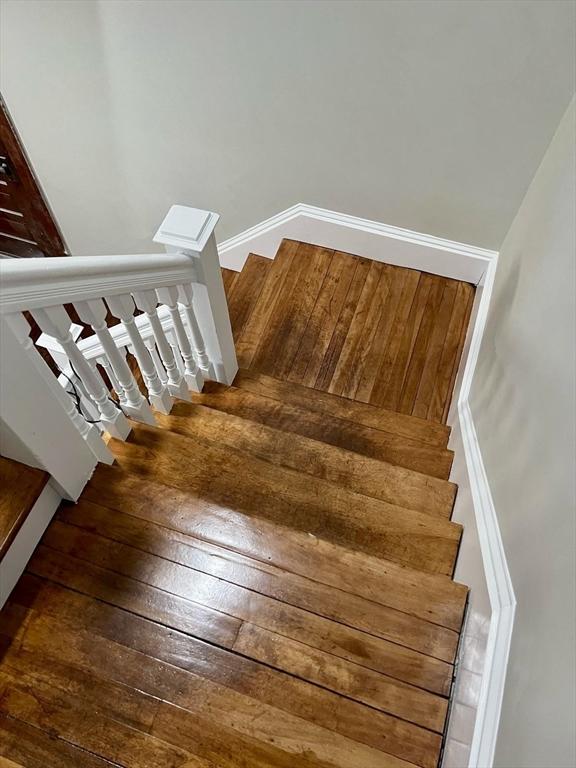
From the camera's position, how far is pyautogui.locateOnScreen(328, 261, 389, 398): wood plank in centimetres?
226

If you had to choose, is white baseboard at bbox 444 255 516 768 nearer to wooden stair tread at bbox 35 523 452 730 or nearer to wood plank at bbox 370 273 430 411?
wooden stair tread at bbox 35 523 452 730

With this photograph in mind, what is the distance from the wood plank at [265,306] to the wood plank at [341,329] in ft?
0.99

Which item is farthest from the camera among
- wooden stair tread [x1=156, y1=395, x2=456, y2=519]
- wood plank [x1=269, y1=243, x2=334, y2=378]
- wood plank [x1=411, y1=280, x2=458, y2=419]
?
wood plank [x1=269, y1=243, x2=334, y2=378]

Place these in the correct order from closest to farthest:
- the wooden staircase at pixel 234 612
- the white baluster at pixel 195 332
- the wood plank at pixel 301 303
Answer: the wooden staircase at pixel 234 612, the white baluster at pixel 195 332, the wood plank at pixel 301 303

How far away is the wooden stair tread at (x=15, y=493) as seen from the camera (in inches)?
45.6

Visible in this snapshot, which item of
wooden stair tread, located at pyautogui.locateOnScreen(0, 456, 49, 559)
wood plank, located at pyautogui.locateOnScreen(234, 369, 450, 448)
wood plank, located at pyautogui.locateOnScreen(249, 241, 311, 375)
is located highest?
wooden stair tread, located at pyautogui.locateOnScreen(0, 456, 49, 559)

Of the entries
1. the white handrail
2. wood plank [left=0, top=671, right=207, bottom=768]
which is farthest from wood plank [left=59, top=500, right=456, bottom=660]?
the white handrail

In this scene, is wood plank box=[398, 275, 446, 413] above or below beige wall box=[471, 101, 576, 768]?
below

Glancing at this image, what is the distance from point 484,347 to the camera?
77.6 inches

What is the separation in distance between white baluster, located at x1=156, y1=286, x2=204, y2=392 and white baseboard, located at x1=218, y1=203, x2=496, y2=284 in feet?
3.20

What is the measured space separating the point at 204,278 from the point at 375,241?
1.21 metres

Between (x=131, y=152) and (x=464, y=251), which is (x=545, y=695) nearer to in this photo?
(x=464, y=251)

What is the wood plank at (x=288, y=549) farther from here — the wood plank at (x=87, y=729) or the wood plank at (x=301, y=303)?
the wood plank at (x=301, y=303)

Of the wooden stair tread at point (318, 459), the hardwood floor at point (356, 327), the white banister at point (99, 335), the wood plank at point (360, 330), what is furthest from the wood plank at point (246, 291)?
the wooden stair tread at point (318, 459)
